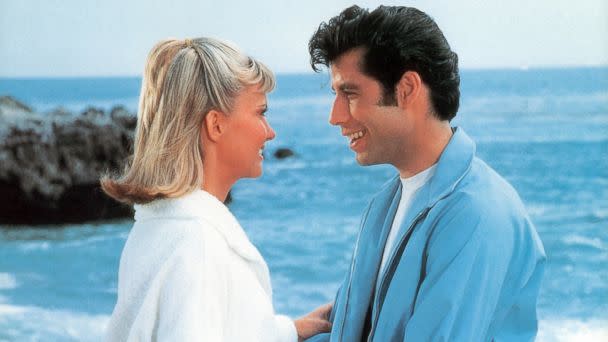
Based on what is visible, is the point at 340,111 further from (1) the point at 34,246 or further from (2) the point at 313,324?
(1) the point at 34,246

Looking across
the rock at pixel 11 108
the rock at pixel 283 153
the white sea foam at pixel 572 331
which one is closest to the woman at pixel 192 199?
the white sea foam at pixel 572 331

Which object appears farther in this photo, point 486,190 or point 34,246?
point 34,246

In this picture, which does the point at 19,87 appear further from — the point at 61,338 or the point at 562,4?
the point at 562,4

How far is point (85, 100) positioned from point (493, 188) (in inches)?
499

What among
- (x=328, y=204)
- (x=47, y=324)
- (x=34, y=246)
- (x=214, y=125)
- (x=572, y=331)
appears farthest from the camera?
(x=328, y=204)

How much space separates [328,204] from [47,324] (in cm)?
476

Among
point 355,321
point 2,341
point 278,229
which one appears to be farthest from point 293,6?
point 355,321

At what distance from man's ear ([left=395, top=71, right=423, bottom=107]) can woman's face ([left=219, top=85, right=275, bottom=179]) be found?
0.98ft

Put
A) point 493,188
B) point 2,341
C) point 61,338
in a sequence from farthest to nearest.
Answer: point 61,338 → point 2,341 → point 493,188

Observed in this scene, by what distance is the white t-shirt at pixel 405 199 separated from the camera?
1921mm

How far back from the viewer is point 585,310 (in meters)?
11.9

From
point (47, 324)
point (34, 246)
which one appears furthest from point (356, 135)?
point (34, 246)

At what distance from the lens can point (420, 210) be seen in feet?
6.06

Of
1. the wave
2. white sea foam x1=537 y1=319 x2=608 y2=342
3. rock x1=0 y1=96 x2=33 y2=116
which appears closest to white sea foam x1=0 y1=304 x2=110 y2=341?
rock x1=0 y1=96 x2=33 y2=116
